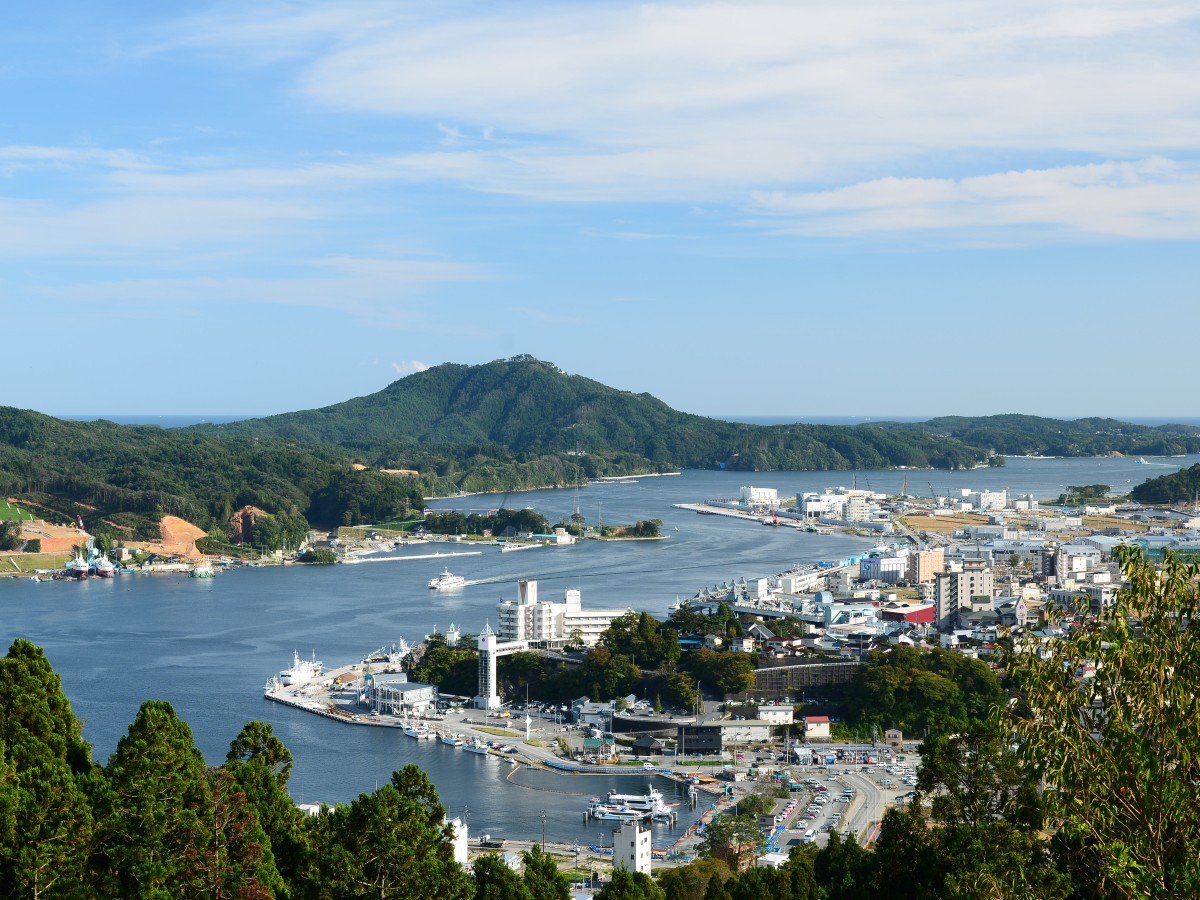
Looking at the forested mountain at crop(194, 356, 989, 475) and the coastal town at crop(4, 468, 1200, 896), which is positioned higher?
the forested mountain at crop(194, 356, 989, 475)

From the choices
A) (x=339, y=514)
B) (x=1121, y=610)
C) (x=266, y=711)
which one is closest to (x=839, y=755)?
(x=266, y=711)

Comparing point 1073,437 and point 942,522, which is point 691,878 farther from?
point 1073,437

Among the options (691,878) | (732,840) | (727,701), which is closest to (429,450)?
(727,701)

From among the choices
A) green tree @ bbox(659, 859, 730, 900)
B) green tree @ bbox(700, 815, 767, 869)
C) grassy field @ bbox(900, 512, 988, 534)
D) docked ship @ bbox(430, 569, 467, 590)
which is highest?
grassy field @ bbox(900, 512, 988, 534)

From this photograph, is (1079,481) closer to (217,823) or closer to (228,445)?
(228,445)

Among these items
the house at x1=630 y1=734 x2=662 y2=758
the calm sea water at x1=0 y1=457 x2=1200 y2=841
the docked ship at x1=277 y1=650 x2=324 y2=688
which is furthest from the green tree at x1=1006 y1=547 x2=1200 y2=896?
the docked ship at x1=277 y1=650 x2=324 y2=688

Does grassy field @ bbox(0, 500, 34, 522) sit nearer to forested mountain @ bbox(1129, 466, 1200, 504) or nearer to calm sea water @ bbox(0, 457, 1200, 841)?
calm sea water @ bbox(0, 457, 1200, 841)
